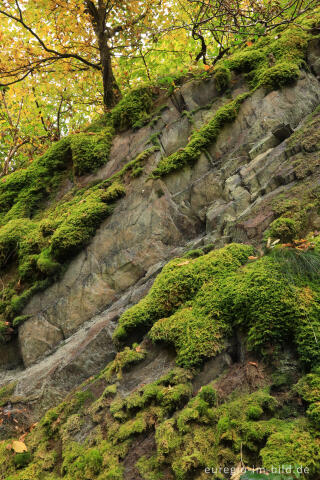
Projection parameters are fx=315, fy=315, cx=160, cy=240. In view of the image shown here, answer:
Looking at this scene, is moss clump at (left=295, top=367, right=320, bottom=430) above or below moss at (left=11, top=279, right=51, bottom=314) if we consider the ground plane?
below

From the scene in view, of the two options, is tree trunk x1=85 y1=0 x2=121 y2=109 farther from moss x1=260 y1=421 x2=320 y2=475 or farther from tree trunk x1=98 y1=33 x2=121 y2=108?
moss x1=260 y1=421 x2=320 y2=475

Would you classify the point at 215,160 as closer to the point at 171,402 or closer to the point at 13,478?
the point at 171,402

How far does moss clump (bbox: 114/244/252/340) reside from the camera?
4613mm

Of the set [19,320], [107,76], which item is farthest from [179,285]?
[107,76]

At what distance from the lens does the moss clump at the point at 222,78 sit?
28.9 ft

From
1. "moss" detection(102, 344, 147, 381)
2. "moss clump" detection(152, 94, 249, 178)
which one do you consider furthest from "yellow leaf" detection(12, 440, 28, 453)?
"moss clump" detection(152, 94, 249, 178)

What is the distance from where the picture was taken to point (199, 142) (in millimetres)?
7691

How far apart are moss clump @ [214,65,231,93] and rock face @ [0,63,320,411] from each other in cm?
56

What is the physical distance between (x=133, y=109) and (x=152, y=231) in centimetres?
452

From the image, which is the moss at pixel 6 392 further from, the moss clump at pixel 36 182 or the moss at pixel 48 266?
the moss clump at pixel 36 182

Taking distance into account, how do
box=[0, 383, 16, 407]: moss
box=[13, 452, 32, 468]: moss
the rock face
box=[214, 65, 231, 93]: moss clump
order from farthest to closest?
1. box=[214, 65, 231, 93]: moss clump
2. the rock face
3. box=[0, 383, 16, 407]: moss
4. box=[13, 452, 32, 468]: moss

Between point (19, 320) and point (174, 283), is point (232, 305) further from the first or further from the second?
point (19, 320)

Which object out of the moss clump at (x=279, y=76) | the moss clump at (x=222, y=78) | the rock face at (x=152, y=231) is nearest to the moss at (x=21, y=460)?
the rock face at (x=152, y=231)

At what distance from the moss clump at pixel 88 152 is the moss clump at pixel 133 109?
0.82 m
